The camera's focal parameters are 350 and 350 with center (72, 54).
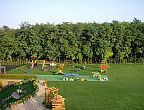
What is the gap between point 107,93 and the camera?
23.9m

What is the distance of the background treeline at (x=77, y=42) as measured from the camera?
43.5 metres

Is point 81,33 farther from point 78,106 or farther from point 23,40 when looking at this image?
point 78,106

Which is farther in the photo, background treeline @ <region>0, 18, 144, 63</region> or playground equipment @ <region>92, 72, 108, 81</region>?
background treeline @ <region>0, 18, 144, 63</region>

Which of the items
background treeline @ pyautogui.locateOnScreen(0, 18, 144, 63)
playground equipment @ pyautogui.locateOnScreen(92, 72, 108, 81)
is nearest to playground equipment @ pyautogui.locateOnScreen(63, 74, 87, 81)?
playground equipment @ pyautogui.locateOnScreen(92, 72, 108, 81)

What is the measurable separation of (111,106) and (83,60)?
24758 millimetres

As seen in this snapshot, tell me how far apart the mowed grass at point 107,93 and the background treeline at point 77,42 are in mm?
11992

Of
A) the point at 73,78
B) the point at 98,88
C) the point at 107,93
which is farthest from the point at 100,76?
the point at 107,93

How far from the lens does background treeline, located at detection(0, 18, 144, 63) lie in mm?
43469

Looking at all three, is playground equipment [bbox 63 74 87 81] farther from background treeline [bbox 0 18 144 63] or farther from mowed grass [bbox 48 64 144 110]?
background treeline [bbox 0 18 144 63]

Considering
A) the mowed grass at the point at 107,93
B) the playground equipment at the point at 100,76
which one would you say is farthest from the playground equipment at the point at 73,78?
the mowed grass at the point at 107,93

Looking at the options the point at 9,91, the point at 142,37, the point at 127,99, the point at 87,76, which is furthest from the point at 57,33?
the point at 127,99

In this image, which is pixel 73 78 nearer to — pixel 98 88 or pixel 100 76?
pixel 100 76

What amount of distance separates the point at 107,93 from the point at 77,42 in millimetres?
20478

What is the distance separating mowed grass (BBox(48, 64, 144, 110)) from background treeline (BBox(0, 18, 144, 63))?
472 inches
